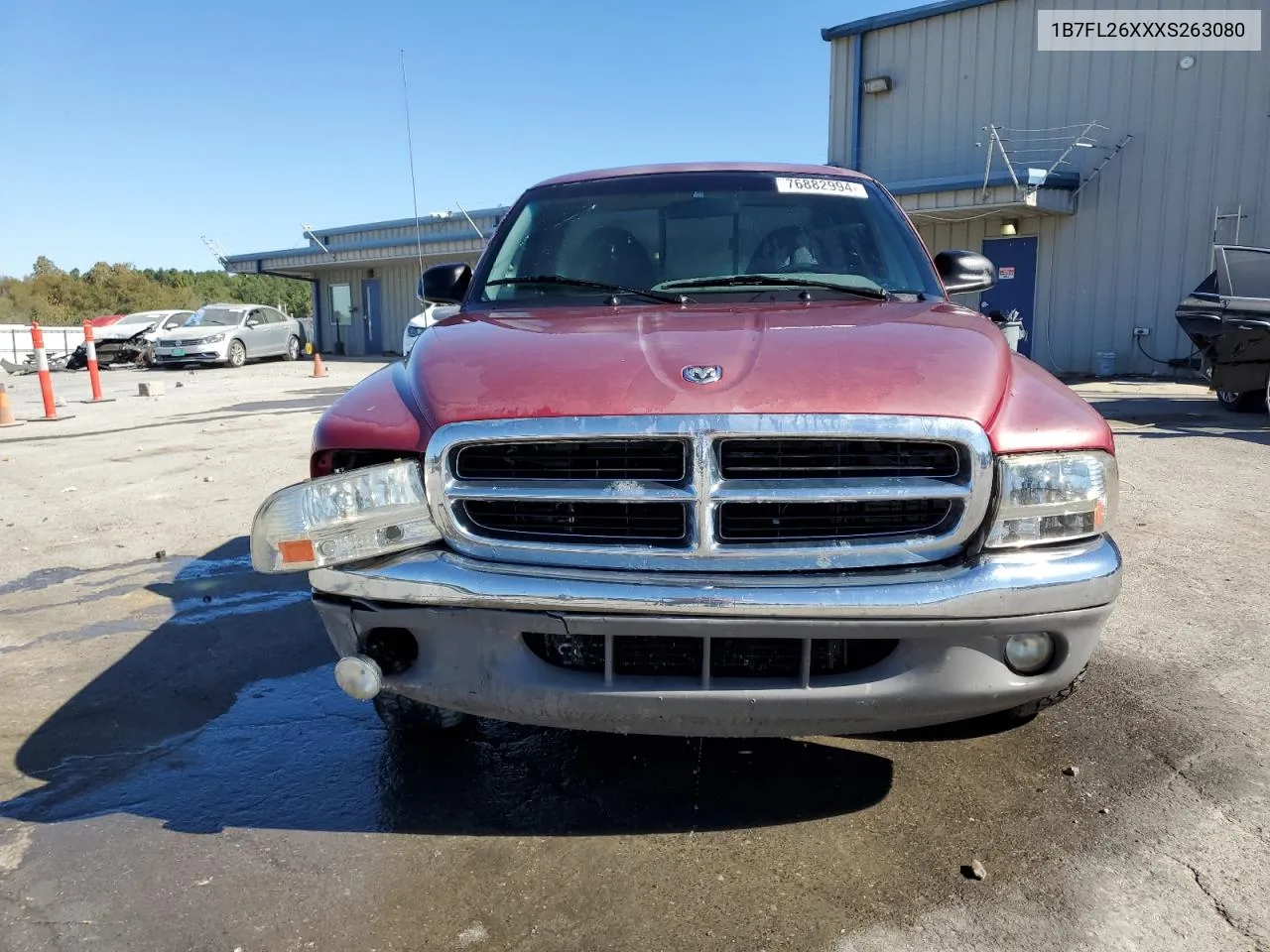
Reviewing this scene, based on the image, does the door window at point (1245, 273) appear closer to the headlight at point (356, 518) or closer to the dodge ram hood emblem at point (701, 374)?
the dodge ram hood emblem at point (701, 374)

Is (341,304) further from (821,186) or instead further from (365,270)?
(821,186)

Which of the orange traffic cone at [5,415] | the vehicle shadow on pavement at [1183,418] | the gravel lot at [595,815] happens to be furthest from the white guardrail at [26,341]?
the gravel lot at [595,815]

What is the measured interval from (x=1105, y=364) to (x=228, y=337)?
64.1ft

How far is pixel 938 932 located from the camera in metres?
2.16

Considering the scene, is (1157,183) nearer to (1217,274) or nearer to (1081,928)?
(1217,274)

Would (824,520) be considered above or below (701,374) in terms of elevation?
below

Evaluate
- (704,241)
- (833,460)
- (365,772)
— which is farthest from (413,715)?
(704,241)

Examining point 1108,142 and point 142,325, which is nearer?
point 1108,142

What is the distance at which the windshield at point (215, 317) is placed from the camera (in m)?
24.1

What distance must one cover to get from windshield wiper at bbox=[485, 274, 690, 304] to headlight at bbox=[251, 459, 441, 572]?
1181 millimetres

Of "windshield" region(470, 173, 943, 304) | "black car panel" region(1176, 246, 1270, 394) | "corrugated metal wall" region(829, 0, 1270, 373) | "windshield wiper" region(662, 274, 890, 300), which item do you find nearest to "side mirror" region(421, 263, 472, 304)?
"windshield" region(470, 173, 943, 304)

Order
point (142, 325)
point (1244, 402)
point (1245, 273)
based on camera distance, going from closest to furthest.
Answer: point (1245, 273), point (1244, 402), point (142, 325)

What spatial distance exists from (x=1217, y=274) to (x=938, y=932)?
9783 mm

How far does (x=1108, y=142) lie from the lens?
15.6 metres
